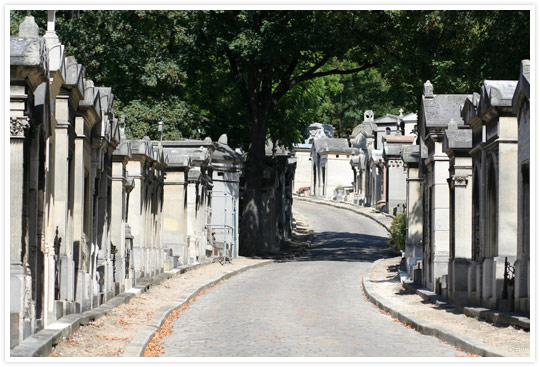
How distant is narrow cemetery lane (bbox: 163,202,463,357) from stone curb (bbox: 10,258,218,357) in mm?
1311

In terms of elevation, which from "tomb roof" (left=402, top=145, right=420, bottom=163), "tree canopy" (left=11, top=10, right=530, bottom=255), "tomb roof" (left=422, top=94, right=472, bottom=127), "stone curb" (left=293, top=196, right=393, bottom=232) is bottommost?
"stone curb" (left=293, top=196, right=393, bottom=232)

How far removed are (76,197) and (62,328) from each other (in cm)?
412

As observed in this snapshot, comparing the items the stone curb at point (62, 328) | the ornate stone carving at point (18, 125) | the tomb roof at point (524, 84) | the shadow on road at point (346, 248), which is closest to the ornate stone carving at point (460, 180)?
the tomb roof at point (524, 84)

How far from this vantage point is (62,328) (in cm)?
1284

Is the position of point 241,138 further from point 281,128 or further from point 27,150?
point 27,150

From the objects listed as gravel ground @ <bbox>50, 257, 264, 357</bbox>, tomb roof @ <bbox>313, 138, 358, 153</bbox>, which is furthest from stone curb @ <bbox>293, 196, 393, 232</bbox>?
gravel ground @ <bbox>50, 257, 264, 357</bbox>

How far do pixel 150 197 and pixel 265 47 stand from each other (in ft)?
39.1

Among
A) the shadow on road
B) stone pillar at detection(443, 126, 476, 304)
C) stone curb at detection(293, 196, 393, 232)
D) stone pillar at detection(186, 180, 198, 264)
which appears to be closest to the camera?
stone pillar at detection(443, 126, 476, 304)

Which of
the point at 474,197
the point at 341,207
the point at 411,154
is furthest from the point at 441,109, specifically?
the point at 341,207

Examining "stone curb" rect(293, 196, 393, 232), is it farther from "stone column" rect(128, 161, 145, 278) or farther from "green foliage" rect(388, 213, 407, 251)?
"stone column" rect(128, 161, 145, 278)

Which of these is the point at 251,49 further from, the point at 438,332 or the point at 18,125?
the point at 18,125

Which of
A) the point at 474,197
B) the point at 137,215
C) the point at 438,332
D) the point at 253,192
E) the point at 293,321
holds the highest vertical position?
the point at 253,192

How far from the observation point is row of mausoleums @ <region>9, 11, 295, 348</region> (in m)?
11.4

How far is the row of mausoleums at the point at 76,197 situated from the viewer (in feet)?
37.3
